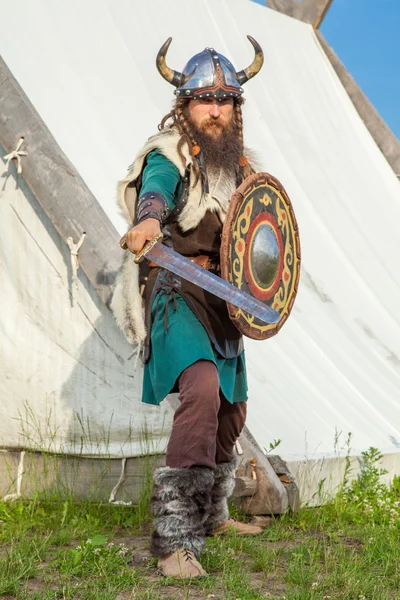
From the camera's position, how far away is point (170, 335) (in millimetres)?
2998

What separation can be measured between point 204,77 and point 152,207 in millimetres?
Result: 580

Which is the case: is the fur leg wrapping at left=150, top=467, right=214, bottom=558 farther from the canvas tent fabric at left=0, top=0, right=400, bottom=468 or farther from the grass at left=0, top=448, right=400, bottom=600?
the canvas tent fabric at left=0, top=0, right=400, bottom=468

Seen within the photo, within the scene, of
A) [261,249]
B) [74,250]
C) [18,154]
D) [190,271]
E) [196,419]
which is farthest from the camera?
[18,154]

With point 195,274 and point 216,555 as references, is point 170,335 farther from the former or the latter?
point 216,555

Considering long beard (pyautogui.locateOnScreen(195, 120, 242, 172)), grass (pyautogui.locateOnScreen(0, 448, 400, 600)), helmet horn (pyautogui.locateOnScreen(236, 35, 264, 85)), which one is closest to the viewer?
grass (pyautogui.locateOnScreen(0, 448, 400, 600))

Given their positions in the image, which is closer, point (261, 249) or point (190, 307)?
point (190, 307)

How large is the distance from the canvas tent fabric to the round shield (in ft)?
2.76

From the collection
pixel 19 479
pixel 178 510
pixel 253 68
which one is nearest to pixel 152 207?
pixel 253 68

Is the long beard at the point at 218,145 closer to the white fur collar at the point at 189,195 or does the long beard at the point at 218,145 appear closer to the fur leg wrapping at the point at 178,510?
the white fur collar at the point at 189,195

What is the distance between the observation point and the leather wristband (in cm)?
285

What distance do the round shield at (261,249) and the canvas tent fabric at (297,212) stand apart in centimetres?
84

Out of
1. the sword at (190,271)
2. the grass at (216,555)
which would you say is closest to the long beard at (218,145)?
the sword at (190,271)

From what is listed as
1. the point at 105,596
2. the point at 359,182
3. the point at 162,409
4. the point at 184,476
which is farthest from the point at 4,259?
the point at 359,182

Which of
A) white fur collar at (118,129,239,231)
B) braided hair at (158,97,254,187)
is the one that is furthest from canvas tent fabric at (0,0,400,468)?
braided hair at (158,97,254,187)
